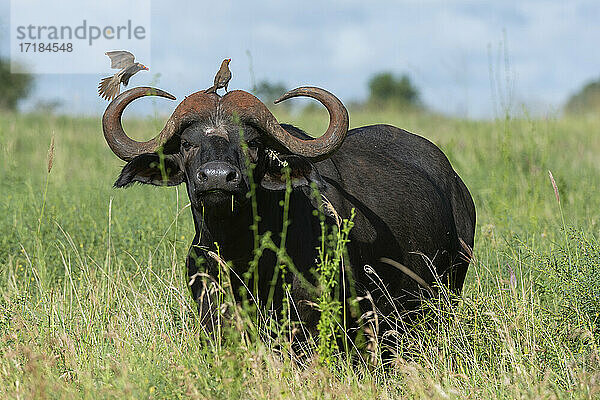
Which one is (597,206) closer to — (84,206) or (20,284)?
(84,206)

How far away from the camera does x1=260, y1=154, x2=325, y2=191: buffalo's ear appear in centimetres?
439

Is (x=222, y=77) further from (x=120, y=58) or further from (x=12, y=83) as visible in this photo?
(x=12, y=83)

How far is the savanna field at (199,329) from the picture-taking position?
3.46m

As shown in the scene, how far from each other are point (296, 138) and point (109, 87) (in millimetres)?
1395

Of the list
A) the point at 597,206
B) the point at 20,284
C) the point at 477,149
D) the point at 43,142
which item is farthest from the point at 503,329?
the point at 43,142

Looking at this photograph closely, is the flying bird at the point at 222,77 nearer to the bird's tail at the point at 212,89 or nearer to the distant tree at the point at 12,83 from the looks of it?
the bird's tail at the point at 212,89

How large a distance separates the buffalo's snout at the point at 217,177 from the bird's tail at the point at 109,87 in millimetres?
1463

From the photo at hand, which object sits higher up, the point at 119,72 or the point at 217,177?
the point at 119,72

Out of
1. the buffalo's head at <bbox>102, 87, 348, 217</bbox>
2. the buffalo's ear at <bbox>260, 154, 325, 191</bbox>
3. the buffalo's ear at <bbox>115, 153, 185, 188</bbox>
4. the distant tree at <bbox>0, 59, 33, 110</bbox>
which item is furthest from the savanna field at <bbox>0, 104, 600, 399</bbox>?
the distant tree at <bbox>0, 59, 33, 110</bbox>

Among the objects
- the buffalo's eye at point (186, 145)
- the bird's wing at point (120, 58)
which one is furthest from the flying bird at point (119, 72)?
the buffalo's eye at point (186, 145)

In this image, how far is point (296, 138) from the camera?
4.42 m

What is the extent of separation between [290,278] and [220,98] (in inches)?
43.4

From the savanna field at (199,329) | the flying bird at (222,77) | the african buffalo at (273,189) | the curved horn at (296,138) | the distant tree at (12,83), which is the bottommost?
the savanna field at (199,329)

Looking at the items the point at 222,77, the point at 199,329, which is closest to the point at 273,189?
the point at 222,77
